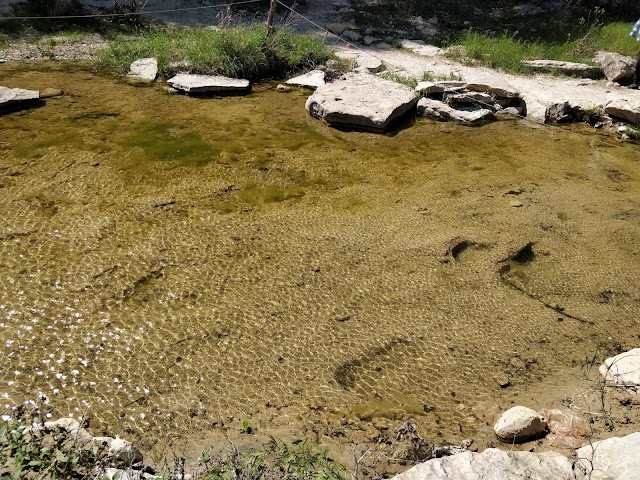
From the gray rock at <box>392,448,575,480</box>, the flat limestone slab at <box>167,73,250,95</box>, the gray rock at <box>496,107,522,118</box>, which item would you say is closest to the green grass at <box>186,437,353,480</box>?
the gray rock at <box>392,448,575,480</box>

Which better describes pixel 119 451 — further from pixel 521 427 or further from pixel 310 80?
pixel 310 80

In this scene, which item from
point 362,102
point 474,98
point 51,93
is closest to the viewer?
point 51,93

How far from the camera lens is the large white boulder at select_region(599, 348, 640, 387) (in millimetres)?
2758

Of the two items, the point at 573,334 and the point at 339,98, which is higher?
the point at 339,98

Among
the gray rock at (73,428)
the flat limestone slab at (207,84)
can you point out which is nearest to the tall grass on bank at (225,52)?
the flat limestone slab at (207,84)

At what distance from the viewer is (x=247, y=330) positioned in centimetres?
304

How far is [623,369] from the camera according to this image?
2842mm

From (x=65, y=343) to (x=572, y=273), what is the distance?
343 cm

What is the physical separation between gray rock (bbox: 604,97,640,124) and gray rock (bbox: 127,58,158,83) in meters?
5.96

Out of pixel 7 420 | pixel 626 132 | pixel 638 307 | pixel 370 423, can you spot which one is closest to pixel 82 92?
pixel 7 420

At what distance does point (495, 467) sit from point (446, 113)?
525cm

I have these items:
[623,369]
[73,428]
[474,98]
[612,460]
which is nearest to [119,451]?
[73,428]

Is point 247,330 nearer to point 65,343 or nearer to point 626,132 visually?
point 65,343

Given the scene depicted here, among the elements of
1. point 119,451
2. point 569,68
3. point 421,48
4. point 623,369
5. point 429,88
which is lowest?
point 623,369
